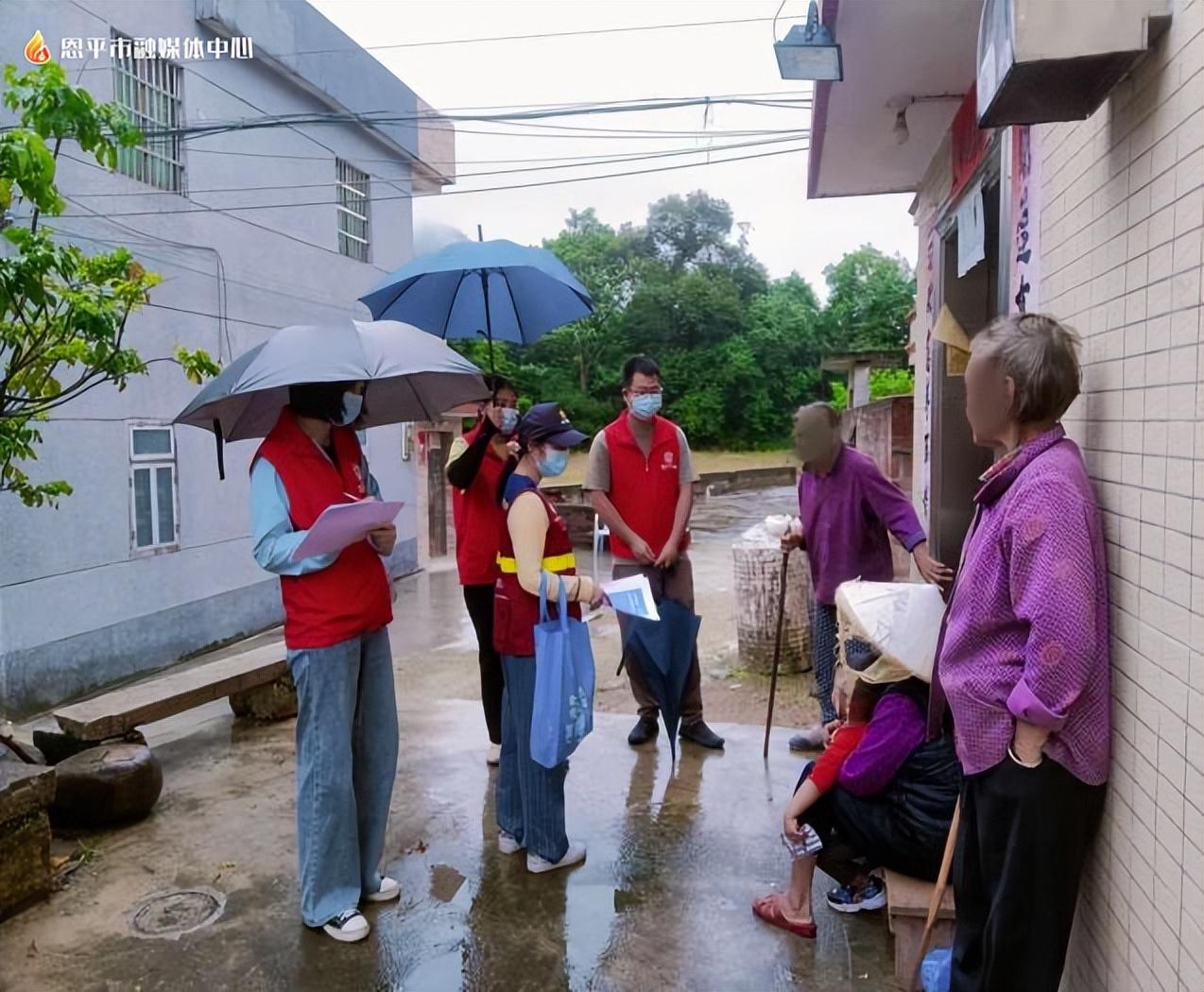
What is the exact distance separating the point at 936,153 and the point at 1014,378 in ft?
13.4

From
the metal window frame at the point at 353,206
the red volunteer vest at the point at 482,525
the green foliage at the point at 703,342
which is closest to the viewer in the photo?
the red volunteer vest at the point at 482,525

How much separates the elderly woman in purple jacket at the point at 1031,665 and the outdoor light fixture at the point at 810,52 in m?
2.03

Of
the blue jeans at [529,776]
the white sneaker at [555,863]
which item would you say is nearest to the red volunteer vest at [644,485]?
the blue jeans at [529,776]

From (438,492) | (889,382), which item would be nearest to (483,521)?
(438,492)

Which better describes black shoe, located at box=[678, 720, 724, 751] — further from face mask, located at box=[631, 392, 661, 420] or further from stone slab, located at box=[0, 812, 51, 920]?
stone slab, located at box=[0, 812, 51, 920]

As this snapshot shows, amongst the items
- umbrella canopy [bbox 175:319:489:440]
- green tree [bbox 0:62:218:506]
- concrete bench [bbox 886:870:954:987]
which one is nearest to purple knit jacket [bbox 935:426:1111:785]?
concrete bench [bbox 886:870:954:987]

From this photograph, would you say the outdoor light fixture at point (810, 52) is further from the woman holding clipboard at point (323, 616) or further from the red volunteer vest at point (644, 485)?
the woman holding clipboard at point (323, 616)

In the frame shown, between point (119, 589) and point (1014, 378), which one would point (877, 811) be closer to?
point (1014, 378)

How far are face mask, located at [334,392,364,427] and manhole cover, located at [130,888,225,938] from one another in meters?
1.78

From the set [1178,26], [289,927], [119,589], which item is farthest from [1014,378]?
[119,589]

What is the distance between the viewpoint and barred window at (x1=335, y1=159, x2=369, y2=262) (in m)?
11.2

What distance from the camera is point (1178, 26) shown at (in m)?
1.69

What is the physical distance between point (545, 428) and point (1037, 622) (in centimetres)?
194

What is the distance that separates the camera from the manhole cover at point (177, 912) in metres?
3.18
